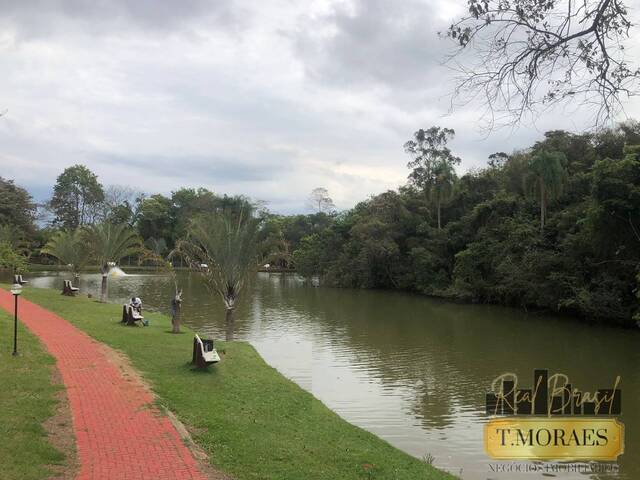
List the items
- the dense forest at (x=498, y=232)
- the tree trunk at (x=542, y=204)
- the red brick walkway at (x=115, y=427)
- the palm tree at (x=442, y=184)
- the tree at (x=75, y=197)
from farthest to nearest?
the tree at (x=75, y=197), the palm tree at (x=442, y=184), the tree trunk at (x=542, y=204), the dense forest at (x=498, y=232), the red brick walkway at (x=115, y=427)

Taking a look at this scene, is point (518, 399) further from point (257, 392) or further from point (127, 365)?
point (127, 365)

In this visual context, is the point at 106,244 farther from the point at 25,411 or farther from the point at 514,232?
the point at 514,232

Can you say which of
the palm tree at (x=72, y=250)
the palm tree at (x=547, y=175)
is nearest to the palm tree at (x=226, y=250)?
the palm tree at (x=72, y=250)

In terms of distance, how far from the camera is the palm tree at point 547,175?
35500 mm

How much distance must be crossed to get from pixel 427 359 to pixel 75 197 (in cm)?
8387

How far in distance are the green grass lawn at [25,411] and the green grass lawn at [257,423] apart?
185 centimetres

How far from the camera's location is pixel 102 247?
27328mm

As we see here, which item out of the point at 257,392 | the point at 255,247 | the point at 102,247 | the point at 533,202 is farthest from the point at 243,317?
the point at 533,202

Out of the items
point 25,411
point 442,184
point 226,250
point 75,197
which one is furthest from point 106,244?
point 75,197

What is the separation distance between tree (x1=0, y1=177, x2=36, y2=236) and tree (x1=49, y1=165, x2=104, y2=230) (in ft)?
66.1

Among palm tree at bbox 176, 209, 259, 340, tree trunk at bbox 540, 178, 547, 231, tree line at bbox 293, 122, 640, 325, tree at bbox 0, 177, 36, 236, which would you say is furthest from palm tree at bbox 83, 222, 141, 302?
tree at bbox 0, 177, 36, 236

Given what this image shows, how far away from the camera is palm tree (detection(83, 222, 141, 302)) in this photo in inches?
1073

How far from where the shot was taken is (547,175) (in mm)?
35531

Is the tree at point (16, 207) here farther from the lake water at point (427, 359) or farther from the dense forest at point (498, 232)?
the lake water at point (427, 359)
